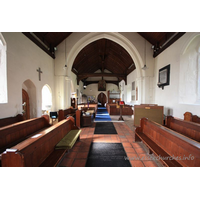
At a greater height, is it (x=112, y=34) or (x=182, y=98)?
(x=112, y=34)

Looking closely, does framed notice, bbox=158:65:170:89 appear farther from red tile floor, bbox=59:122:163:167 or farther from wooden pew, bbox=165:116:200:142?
red tile floor, bbox=59:122:163:167

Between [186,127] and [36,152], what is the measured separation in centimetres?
319

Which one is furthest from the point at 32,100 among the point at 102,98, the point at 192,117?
the point at 102,98

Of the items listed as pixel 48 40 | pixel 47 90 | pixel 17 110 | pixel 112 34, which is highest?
pixel 112 34

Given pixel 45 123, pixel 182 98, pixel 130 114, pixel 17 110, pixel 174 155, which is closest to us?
pixel 174 155

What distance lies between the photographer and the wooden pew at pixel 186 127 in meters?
2.23

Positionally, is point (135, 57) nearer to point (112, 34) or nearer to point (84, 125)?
point (112, 34)

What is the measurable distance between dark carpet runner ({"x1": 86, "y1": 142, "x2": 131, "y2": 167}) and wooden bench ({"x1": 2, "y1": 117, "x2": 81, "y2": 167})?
2.28 feet

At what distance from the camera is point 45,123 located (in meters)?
3.34

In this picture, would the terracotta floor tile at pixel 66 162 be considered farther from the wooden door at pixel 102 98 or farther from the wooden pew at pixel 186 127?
the wooden door at pixel 102 98

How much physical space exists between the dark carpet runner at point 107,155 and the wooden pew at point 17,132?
163cm

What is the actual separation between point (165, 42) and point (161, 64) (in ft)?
3.39

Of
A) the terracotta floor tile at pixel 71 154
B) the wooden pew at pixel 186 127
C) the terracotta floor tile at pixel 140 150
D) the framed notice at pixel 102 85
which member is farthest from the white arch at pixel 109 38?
the framed notice at pixel 102 85

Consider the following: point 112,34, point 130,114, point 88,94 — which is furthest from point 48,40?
point 88,94
